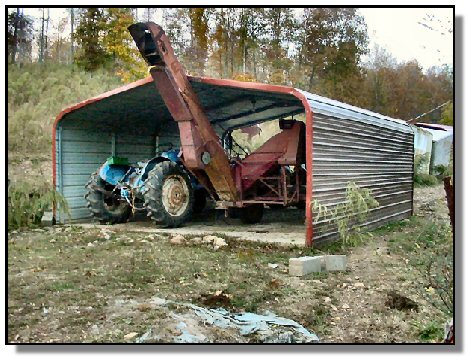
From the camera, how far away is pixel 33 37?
14.3 feet

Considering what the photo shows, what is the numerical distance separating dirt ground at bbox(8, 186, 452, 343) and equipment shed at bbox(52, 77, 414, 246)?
799 millimetres

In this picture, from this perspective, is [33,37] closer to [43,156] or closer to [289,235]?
[43,156]

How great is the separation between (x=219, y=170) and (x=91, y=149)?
1818mm

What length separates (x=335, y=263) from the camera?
4887 millimetres

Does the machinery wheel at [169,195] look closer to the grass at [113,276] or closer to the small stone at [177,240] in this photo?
the small stone at [177,240]

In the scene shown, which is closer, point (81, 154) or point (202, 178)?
point (202, 178)

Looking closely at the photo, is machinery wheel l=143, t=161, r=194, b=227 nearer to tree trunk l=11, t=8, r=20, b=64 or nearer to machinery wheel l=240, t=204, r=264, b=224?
machinery wheel l=240, t=204, r=264, b=224

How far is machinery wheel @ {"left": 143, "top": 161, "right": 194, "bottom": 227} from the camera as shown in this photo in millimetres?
6891

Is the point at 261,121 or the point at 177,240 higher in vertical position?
the point at 261,121

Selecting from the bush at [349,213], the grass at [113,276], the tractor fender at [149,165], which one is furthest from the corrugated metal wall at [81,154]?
the bush at [349,213]

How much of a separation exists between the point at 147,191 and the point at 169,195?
1.33ft

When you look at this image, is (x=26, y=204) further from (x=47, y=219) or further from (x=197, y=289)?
(x=197, y=289)

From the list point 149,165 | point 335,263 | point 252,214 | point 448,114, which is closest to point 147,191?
point 149,165

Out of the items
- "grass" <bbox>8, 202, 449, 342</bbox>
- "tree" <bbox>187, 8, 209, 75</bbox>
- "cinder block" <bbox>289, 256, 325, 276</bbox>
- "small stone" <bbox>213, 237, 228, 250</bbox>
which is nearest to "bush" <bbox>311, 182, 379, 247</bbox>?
"grass" <bbox>8, 202, 449, 342</bbox>
